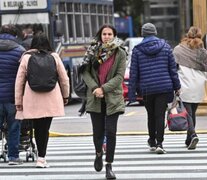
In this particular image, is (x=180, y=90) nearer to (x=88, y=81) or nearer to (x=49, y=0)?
(x=88, y=81)

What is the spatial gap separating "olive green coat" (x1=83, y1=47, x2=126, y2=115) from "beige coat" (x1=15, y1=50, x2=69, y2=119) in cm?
97

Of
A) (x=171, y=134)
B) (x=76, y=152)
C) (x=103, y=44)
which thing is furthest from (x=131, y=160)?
(x=171, y=134)

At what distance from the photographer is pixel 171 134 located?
14.7 metres

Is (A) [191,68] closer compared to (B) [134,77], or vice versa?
(B) [134,77]

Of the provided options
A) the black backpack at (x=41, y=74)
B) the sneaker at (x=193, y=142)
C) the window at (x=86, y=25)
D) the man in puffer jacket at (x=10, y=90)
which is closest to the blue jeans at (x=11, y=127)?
the man in puffer jacket at (x=10, y=90)

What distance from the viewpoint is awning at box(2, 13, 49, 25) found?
2173cm

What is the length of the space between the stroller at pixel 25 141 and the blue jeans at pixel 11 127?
0.19m

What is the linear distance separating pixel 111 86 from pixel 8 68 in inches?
77.5

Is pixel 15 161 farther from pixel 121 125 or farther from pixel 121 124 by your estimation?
pixel 121 124

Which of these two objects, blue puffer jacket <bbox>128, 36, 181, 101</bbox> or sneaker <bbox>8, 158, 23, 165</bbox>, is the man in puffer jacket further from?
blue puffer jacket <bbox>128, 36, 181, 101</bbox>

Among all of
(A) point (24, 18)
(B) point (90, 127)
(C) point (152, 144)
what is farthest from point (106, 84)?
(A) point (24, 18)

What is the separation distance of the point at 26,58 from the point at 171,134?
4.95 metres

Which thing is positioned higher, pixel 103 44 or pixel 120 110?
pixel 103 44

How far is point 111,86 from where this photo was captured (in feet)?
30.9
